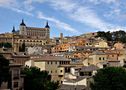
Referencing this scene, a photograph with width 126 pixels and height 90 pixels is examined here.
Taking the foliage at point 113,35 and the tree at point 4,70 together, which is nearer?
the tree at point 4,70

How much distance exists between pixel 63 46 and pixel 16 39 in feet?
122

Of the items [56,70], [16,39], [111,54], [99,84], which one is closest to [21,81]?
[99,84]

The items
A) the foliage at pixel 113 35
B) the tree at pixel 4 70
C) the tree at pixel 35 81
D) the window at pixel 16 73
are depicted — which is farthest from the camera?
the foliage at pixel 113 35

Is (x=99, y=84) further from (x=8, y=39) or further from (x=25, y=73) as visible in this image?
(x=8, y=39)

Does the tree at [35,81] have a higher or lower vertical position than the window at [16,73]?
lower

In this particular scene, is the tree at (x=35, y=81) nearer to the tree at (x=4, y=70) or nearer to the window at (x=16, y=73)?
the window at (x=16, y=73)

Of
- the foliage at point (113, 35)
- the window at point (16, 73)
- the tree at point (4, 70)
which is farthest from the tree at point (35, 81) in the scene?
the foliage at point (113, 35)

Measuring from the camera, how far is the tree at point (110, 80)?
43000 millimetres

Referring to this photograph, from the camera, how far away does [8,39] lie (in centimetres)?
15275

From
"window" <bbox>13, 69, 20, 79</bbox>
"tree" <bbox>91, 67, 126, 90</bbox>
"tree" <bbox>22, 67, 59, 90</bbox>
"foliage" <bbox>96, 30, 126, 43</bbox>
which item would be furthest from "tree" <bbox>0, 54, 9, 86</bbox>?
"foliage" <bbox>96, 30, 126, 43</bbox>

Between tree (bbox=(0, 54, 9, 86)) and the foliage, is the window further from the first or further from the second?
the foliage

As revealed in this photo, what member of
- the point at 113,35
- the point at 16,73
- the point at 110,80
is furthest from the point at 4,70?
the point at 113,35

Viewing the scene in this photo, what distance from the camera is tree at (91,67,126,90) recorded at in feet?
141

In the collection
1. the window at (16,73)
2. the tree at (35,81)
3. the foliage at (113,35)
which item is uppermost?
the foliage at (113,35)
